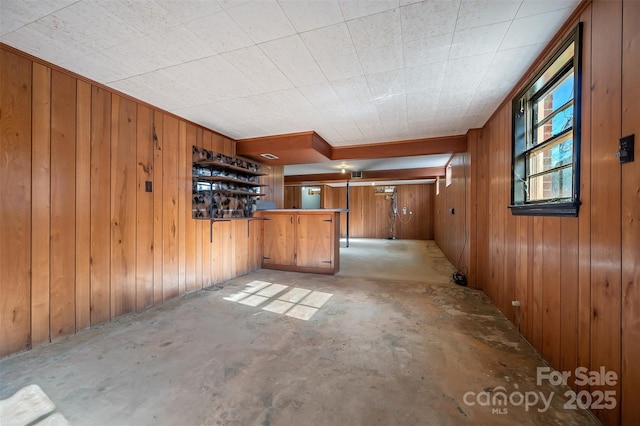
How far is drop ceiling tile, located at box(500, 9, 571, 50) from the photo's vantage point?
1.52 meters

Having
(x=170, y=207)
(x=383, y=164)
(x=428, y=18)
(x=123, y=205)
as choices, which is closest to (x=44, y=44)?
(x=123, y=205)

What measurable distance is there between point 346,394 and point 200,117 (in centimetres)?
334

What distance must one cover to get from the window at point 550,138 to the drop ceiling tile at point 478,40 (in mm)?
384

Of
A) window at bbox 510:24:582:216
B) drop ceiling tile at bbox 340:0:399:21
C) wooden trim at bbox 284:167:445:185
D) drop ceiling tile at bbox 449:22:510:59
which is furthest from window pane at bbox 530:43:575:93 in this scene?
wooden trim at bbox 284:167:445:185

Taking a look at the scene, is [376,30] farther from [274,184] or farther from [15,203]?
[274,184]

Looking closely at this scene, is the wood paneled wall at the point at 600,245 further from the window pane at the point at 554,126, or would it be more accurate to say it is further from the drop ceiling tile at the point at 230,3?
the drop ceiling tile at the point at 230,3

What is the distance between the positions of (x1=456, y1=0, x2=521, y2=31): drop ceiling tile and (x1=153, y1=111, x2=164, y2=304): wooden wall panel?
3099 millimetres

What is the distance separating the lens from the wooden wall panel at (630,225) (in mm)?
1066

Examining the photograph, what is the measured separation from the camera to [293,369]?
1.69 m

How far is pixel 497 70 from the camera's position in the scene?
83.1 inches

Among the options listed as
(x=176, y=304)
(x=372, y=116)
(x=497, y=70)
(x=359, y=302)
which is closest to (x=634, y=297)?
(x=497, y=70)

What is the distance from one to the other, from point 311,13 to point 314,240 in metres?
3.40

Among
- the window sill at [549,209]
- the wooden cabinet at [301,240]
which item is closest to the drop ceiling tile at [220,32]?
the window sill at [549,209]

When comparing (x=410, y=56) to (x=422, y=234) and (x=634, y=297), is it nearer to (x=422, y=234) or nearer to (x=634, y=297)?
(x=634, y=297)
